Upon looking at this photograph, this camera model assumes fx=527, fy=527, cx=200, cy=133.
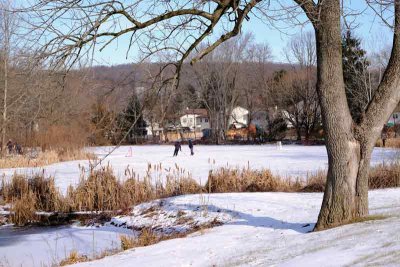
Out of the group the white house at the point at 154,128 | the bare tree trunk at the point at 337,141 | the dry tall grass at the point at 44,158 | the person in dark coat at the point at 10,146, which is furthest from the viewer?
the person in dark coat at the point at 10,146

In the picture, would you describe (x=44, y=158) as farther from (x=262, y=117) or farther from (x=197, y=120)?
(x=197, y=120)

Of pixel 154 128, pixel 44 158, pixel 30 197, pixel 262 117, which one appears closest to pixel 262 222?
pixel 30 197

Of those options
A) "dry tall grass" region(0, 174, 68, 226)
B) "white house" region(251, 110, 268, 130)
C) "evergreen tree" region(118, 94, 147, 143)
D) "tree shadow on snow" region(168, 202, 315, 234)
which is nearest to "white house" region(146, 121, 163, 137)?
"evergreen tree" region(118, 94, 147, 143)

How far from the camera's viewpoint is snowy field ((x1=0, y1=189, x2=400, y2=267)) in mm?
6746

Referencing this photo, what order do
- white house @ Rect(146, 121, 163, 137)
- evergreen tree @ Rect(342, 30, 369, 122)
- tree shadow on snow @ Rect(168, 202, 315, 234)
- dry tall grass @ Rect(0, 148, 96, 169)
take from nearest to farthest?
tree shadow on snow @ Rect(168, 202, 315, 234) < white house @ Rect(146, 121, 163, 137) < dry tall grass @ Rect(0, 148, 96, 169) < evergreen tree @ Rect(342, 30, 369, 122)

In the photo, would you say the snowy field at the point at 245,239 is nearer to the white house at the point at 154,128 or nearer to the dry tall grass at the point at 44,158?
the white house at the point at 154,128

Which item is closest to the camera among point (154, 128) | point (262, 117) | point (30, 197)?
point (30, 197)

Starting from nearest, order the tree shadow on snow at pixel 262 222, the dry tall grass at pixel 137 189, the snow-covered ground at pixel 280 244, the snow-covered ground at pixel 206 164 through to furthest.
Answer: the snow-covered ground at pixel 280 244 → the tree shadow on snow at pixel 262 222 → the dry tall grass at pixel 137 189 → the snow-covered ground at pixel 206 164

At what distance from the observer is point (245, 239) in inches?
336

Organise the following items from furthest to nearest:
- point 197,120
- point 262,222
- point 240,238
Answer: point 197,120 < point 262,222 < point 240,238

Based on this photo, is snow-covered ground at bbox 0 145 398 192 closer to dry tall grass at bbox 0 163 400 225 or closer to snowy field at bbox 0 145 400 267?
dry tall grass at bbox 0 163 400 225

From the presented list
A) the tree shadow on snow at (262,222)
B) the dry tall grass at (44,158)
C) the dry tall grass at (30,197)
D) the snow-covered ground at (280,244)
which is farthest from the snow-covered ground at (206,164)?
the snow-covered ground at (280,244)

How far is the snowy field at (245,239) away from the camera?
A: 6746 mm

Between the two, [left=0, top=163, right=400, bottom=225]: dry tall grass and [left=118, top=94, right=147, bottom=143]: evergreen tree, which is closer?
[left=118, top=94, right=147, bottom=143]: evergreen tree
